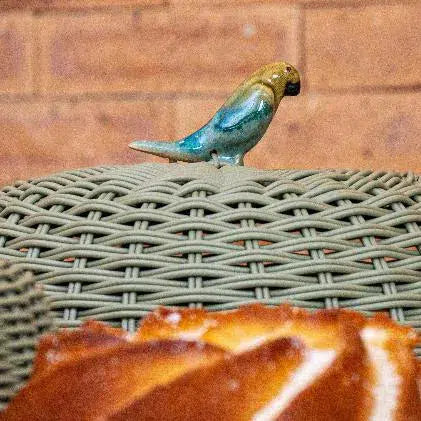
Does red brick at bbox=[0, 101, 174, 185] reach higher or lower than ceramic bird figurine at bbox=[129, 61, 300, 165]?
higher

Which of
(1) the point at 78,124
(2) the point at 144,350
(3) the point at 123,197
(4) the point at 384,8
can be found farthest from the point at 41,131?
(2) the point at 144,350

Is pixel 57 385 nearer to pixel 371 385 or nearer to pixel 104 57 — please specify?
pixel 371 385

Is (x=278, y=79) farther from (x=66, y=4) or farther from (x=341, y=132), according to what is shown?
(x=66, y=4)

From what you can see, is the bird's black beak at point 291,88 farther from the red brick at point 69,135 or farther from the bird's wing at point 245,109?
the red brick at point 69,135

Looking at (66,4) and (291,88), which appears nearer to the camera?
(291,88)

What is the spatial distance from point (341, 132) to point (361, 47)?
133 millimetres

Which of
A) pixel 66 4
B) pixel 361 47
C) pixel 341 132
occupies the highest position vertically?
pixel 66 4

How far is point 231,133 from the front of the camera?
0.60 meters

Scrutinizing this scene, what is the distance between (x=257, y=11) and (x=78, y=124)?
33 cm

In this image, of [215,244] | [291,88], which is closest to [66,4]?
[291,88]

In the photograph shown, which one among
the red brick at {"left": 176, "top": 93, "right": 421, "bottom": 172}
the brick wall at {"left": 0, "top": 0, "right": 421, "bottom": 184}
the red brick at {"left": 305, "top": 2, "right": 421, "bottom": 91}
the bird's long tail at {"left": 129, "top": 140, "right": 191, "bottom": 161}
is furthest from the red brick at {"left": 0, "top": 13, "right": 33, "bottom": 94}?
the bird's long tail at {"left": 129, "top": 140, "right": 191, "bottom": 161}

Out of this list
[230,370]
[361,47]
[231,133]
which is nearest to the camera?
[230,370]

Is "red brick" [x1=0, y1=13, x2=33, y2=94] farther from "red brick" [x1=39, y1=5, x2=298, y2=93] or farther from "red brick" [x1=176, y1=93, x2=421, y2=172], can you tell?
"red brick" [x1=176, y1=93, x2=421, y2=172]

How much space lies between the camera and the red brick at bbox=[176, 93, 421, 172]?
115 centimetres
